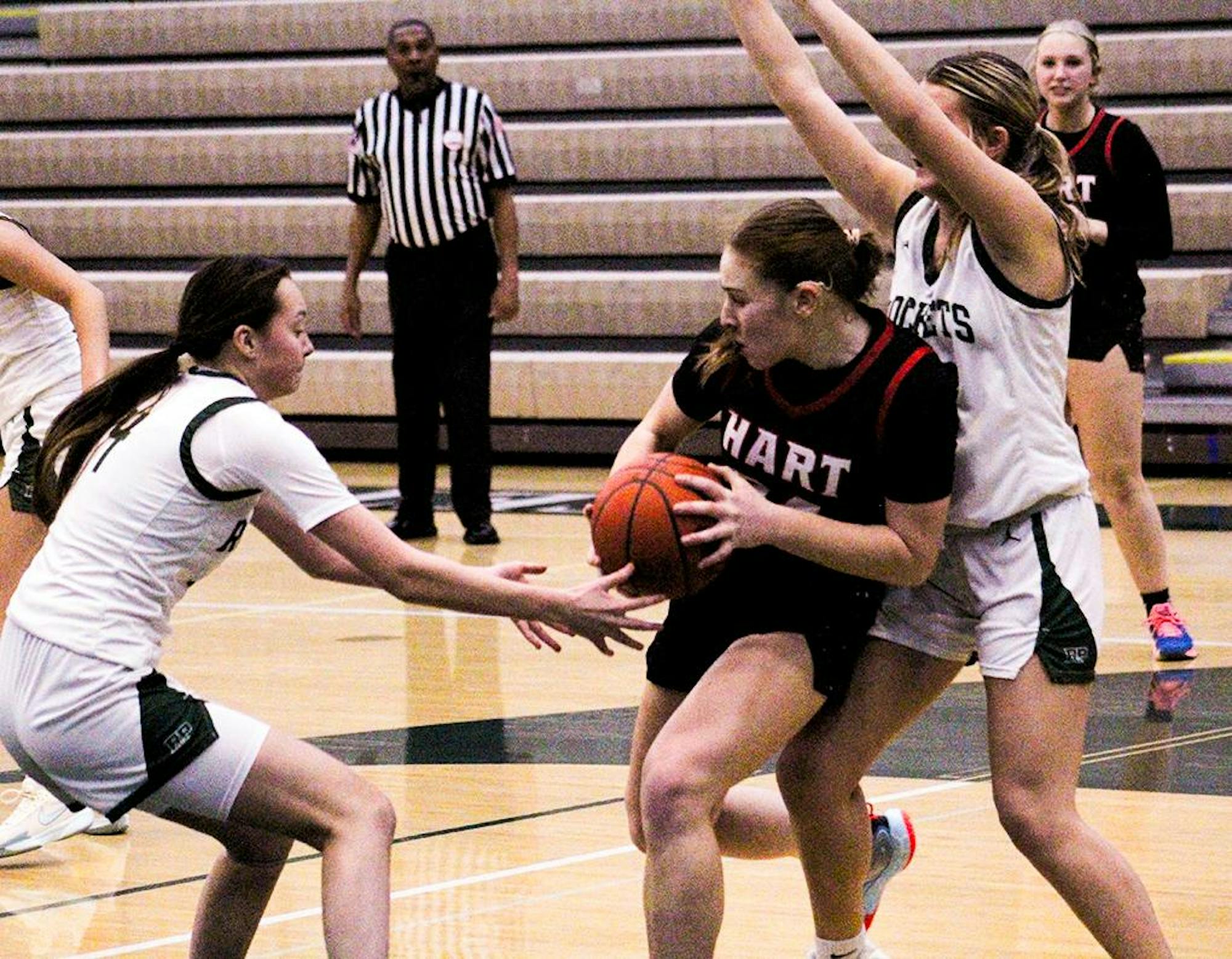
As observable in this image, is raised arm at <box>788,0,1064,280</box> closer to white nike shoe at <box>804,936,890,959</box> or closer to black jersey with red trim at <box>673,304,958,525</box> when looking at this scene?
black jersey with red trim at <box>673,304,958,525</box>

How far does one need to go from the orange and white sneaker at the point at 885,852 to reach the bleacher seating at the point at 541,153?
21.6 feet

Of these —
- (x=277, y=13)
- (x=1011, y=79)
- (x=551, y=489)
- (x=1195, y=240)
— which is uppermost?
(x=1011, y=79)

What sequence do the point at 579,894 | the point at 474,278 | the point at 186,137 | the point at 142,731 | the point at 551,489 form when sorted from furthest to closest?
the point at 186,137 < the point at 551,489 < the point at 474,278 < the point at 579,894 < the point at 142,731

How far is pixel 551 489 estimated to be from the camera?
1020 cm

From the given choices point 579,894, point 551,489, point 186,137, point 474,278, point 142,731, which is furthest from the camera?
point 186,137

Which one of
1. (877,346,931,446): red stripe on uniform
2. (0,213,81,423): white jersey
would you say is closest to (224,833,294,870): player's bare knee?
(877,346,931,446): red stripe on uniform

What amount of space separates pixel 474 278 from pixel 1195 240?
11.8ft

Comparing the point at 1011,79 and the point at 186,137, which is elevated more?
the point at 1011,79

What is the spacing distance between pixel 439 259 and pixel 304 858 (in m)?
4.72

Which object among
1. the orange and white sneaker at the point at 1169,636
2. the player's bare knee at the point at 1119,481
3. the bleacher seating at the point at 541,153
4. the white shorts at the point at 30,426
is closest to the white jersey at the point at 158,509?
the white shorts at the point at 30,426

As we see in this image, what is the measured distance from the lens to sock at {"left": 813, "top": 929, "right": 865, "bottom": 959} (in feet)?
11.3

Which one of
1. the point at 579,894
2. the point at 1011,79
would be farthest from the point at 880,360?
the point at 579,894

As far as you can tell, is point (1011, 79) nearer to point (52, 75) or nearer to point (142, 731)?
point (142, 731)

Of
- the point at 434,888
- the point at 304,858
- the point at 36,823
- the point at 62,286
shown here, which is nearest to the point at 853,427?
the point at 434,888
